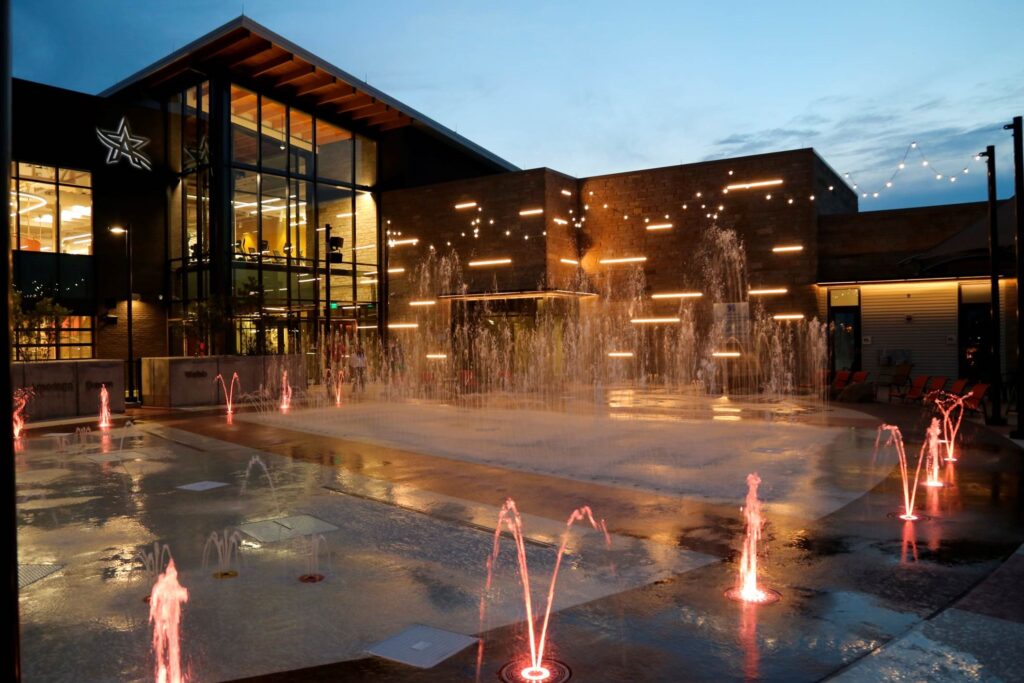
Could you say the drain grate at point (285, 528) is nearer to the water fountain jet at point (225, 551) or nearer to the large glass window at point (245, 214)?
the water fountain jet at point (225, 551)

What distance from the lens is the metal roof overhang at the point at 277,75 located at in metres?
24.0

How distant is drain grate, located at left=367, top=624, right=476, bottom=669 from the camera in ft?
13.6

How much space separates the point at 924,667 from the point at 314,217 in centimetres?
2680

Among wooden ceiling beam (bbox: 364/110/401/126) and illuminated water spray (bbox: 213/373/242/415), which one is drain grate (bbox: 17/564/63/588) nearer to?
illuminated water spray (bbox: 213/373/242/415)

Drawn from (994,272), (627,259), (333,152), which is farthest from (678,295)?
(333,152)

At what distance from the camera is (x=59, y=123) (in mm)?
24891

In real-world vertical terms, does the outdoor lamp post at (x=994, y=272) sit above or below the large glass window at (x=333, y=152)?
below

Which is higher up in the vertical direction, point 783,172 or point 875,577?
point 783,172

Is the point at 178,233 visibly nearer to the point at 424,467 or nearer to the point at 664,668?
the point at 424,467

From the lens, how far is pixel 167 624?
4.64 meters

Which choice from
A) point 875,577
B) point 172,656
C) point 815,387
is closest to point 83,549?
point 172,656

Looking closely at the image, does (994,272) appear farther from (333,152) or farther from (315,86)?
(333,152)

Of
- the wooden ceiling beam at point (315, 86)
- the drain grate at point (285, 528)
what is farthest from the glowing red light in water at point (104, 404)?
the wooden ceiling beam at point (315, 86)

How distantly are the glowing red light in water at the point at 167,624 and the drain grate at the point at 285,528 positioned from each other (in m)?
1.13
